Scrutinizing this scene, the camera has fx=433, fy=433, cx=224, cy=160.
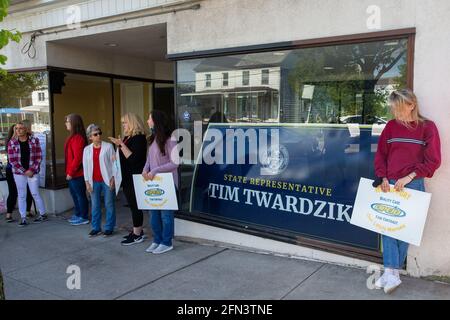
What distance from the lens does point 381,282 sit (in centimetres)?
394

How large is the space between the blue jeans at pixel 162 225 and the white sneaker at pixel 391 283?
254cm

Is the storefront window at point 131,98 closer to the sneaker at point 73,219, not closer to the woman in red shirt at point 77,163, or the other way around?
the woman in red shirt at point 77,163

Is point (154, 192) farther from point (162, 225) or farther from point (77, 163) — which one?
point (77, 163)

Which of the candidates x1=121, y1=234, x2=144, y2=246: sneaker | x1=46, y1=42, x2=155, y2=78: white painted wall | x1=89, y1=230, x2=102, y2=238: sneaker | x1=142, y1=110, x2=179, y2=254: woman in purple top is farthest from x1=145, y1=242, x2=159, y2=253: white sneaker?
x1=46, y1=42, x2=155, y2=78: white painted wall

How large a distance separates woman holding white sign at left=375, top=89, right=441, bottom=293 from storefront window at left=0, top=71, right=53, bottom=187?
581 centimetres

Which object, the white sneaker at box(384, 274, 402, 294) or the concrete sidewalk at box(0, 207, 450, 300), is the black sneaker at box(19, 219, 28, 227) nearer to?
the concrete sidewalk at box(0, 207, 450, 300)

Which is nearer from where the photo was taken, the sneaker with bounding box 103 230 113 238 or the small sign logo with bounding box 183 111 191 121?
the small sign logo with bounding box 183 111 191 121

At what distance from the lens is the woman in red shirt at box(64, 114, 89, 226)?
21.6 ft

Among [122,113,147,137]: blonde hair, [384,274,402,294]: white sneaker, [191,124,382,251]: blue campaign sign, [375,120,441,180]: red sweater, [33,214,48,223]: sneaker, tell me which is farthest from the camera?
[33,214,48,223]: sneaker

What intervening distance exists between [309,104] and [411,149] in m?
1.27

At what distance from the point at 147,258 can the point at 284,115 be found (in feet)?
7.52

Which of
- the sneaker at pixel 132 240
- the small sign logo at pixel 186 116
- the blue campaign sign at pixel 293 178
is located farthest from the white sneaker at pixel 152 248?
the small sign logo at pixel 186 116

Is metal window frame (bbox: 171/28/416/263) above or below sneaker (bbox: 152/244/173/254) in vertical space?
above

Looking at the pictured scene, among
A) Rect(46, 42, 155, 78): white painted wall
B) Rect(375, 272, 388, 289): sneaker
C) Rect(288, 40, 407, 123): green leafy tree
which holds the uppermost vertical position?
Rect(46, 42, 155, 78): white painted wall
